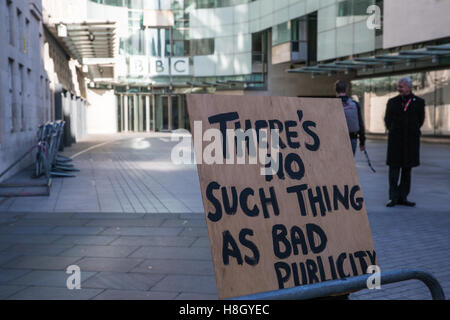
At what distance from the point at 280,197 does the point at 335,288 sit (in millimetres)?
580

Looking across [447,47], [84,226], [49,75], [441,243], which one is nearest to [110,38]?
[49,75]

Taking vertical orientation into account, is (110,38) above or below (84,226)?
above

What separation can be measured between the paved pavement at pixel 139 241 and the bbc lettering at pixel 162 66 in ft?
113

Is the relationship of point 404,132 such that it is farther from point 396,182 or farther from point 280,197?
point 280,197

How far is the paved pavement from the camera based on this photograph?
4.25m

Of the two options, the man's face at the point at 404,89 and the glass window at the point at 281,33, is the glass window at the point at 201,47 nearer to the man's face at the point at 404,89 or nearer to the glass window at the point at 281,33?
the glass window at the point at 281,33

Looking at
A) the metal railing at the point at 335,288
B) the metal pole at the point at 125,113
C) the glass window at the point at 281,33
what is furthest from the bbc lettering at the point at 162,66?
the metal railing at the point at 335,288

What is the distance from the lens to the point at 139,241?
232 inches

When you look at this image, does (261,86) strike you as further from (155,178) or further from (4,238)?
(4,238)

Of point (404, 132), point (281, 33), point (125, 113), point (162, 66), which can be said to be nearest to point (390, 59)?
point (281, 33)

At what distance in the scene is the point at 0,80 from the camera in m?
11.5

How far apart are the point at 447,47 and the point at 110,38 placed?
1308 centimetres

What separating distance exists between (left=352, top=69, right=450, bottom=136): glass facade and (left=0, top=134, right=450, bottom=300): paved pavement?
53.5ft

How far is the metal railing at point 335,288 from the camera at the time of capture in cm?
187
